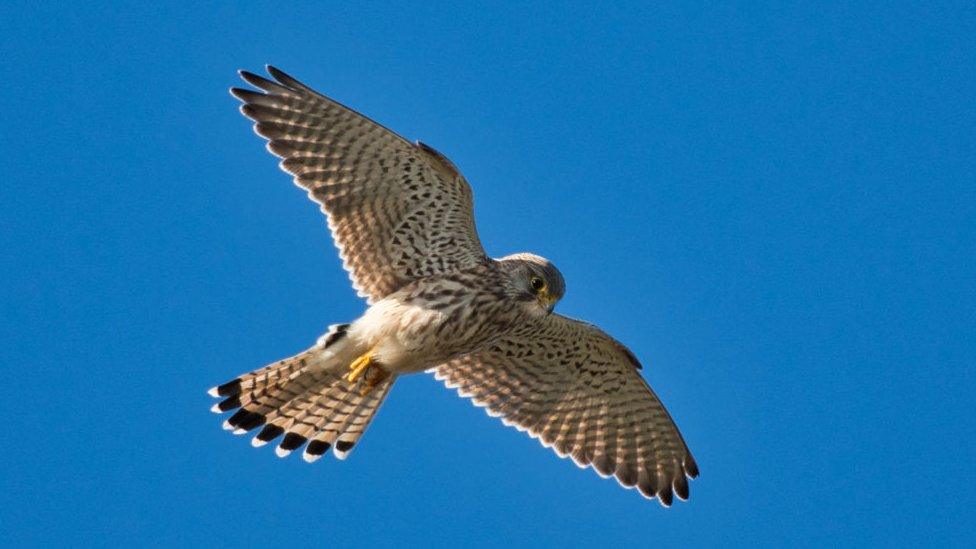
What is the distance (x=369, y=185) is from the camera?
36.5 ft

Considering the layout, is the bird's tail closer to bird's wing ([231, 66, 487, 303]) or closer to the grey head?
bird's wing ([231, 66, 487, 303])

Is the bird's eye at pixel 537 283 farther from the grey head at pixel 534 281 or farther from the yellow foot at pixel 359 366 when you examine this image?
the yellow foot at pixel 359 366

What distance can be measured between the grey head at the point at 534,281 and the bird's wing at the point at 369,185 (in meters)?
0.24

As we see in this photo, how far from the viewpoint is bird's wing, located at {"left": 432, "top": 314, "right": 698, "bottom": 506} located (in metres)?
12.2

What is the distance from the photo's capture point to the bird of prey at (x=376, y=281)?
11.0m

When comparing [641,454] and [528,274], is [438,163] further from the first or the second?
[641,454]

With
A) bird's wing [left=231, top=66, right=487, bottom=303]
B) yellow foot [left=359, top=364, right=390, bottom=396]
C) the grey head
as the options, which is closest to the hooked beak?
the grey head

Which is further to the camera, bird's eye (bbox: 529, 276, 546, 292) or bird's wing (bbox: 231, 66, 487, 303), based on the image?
bird's eye (bbox: 529, 276, 546, 292)

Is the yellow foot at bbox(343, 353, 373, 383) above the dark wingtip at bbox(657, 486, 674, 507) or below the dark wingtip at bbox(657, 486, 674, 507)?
below

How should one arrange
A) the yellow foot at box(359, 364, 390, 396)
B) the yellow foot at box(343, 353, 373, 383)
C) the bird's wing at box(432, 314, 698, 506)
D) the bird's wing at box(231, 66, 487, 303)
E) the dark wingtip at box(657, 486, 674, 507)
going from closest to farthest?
the bird's wing at box(231, 66, 487, 303)
the yellow foot at box(343, 353, 373, 383)
the yellow foot at box(359, 364, 390, 396)
the bird's wing at box(432, 314, 698, 506)
the dark wingtip at box(657, 486, 674, 507)

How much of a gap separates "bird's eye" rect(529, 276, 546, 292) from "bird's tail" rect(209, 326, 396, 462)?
1202mm

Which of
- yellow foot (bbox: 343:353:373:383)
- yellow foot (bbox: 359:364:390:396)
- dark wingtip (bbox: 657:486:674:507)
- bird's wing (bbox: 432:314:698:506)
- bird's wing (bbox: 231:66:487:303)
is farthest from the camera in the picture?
dark wingtip (bbox: 657:486:674:507)

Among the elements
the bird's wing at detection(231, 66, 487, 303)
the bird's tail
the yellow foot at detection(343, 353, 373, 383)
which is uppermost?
the bird's wing at detection(231, 66, 487, 303)

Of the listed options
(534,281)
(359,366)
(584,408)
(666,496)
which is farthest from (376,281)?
(666,496)
